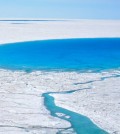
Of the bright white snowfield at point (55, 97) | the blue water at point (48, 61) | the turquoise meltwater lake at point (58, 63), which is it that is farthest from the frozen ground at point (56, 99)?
the blue water at point (48, 61)

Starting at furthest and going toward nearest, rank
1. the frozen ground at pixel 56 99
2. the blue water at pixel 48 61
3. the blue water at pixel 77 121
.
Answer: the blue water at pixel 48 61
the frozen ground at pixel 56 99
the blue water at pixel 77 121

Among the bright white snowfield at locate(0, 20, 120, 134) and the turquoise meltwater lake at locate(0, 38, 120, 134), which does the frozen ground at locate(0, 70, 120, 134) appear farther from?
the turquoise meltwater lake at locate(0, 38, 120, 134)

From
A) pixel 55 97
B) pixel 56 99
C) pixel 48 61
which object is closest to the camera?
pixel 56 99

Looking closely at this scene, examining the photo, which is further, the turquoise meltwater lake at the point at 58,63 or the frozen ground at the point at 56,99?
the turquoise meltwater lake at the point at 58,63

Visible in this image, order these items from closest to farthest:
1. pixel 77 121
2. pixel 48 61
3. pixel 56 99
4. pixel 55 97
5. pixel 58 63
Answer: pixel 77 121 → pixel 56 99 → pixel 55 97 → pixel 58 63 → pixel 48 61

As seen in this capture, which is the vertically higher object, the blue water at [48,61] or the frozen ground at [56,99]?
the blue water at [48,61]

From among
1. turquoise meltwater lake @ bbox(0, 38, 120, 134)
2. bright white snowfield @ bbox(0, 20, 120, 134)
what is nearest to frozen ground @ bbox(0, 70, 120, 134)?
bright white snowfield @ bbox(0, 20, 120, 134)

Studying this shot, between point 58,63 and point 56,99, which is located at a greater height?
point 58,63

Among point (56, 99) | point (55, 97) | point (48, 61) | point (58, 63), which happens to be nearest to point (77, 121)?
point (56, 99)

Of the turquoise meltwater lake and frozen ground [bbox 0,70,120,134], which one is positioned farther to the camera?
the turquoise meltwater lake

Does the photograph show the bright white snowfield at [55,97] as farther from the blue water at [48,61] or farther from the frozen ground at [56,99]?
the blue water at [48,61]

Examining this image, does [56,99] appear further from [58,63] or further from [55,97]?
[58,63]

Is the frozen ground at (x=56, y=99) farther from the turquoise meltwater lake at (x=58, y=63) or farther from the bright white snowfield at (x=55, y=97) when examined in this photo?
the turquoise meltwater lake at (x=58, y=63)

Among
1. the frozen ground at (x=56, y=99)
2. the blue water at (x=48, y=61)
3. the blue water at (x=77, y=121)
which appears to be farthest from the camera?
the blue water at (x=48, y=61)
